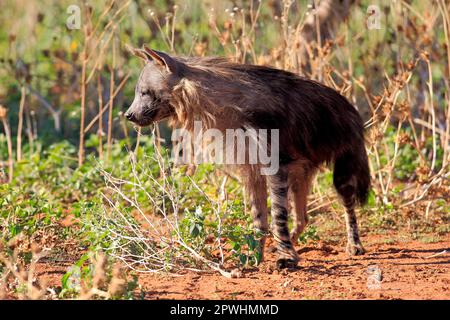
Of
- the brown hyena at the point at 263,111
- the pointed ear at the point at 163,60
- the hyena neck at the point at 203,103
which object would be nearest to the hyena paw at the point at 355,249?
the brown hyena at the point at 263,111

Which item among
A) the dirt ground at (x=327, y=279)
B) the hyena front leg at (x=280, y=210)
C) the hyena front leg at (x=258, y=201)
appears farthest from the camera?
the hyena front leg at (x=258, y=201)

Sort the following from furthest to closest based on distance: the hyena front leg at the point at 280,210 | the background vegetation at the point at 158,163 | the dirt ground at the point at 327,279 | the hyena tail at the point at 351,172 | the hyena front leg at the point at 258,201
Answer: the hyena tail at the point at 351,172 < the hyena front leg at the point at 258,201 < the hyena front leg at the point at 280,210 < the background vegetation at the point at 158,163 < the dirt ground at the point at 327,279

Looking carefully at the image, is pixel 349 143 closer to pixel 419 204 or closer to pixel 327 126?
pixel 327 126

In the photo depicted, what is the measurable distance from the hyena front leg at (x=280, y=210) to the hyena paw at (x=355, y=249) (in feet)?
2.33

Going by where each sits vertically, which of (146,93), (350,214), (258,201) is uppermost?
(146,93)

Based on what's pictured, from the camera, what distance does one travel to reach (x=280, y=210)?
20.6 ft

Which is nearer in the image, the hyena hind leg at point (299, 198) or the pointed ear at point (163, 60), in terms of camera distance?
the pointed ear at point (163, 60)

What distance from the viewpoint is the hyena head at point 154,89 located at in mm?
6176

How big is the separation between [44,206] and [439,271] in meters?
3.09

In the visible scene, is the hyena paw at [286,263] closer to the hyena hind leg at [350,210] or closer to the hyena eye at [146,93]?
the hyena hind leg at [350,210]

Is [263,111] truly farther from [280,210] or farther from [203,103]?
[280,210]

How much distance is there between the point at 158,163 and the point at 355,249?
1716 millimetres

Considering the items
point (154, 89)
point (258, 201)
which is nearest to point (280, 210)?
point (258, 201)

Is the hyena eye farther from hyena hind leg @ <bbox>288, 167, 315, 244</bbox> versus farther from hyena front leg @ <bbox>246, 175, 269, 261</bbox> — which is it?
hyena hind leg @ <bbox>288, 167, 315, 244</bbox>
